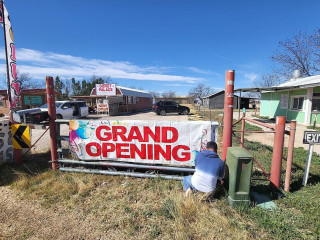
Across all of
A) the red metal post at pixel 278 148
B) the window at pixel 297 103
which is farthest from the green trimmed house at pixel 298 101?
the red metal post at pixel 278 148

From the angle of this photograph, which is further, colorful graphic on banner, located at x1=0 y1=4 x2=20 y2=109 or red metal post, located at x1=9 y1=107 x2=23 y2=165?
red metal post, located at x1=9 y1=107 x2=23 y2=165

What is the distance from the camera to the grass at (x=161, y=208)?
221 cm

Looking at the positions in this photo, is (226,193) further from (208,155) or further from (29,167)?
(29,167)

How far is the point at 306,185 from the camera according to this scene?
3.29 meters

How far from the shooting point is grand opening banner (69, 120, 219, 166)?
137 inches

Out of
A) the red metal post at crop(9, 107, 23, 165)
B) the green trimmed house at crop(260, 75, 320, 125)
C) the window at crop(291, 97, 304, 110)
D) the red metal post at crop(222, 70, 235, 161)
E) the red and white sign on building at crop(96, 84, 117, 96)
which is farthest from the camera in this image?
the red and white sign on building at crop(96, 84, 117, 96)

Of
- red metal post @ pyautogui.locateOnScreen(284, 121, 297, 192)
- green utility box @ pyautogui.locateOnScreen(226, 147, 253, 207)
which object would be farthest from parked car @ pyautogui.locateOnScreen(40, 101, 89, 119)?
red metal post @ pyautogui.locateOnScreen(284, 121, 297, 192)

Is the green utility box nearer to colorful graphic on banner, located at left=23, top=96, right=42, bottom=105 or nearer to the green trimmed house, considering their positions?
the green trimmed house

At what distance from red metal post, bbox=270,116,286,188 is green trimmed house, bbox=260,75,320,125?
32.2 ft

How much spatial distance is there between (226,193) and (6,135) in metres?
5.61

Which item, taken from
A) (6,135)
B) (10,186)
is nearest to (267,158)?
(10,186)

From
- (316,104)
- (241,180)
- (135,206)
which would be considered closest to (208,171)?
(241,180)

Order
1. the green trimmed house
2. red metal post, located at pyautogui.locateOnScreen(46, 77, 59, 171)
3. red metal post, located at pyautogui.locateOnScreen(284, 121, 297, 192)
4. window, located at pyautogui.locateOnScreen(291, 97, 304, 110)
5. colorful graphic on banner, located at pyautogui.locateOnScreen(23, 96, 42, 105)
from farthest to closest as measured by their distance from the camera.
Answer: colorful graphic on banner, located at pyautogui.locateOnScreen(23, 96, 42, 105), window, located at pyautogui.locateOnScreen(291, 97, 304, 110), the green trimmed house, red metal post, located at pyautogui.locateOnScreen(46, 77, 59, 171), red metal post, located at pyautogui.locateOnScreen(284, 121, 297, 192)

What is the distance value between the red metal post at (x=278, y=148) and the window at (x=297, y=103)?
12.9 meters
